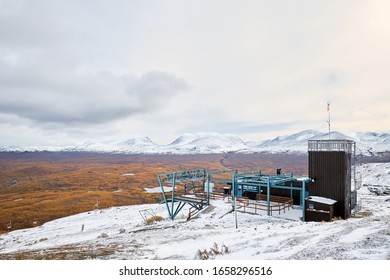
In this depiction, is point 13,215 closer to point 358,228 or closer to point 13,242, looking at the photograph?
point 13,242

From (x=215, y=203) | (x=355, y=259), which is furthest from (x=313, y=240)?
(x=215, y=203)

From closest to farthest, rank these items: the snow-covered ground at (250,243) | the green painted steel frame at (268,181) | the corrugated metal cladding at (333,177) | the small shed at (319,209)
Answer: the snow-covered ground at (250,243)
the small shed at (319,209)
the corrugated metal cladding at (333,177)
the green painted steel frame at (268,181)

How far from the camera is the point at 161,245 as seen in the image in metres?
15.9

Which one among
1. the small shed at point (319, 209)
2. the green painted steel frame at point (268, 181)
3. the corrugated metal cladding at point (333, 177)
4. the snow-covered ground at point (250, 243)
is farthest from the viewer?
the green painted steel frame at point (268, 181)

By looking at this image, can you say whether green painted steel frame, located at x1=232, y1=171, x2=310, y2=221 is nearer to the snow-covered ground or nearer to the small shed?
the small shed

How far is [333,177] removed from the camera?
23.6 metres

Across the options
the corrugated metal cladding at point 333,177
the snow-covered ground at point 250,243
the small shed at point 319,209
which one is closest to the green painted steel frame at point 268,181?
the small shed at point 319,209

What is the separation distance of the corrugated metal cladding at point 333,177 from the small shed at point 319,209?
83 cm

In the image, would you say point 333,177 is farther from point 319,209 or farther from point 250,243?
point 250,243

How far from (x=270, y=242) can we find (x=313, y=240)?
2282 mm

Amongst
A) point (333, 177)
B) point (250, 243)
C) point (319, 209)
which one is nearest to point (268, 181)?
point (319, 209)

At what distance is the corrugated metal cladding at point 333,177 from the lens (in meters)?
23.1

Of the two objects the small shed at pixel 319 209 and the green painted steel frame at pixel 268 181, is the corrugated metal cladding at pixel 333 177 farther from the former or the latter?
the green painted steel frame at pixel 268 181

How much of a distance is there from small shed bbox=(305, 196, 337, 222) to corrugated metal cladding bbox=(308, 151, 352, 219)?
32.6 inches
